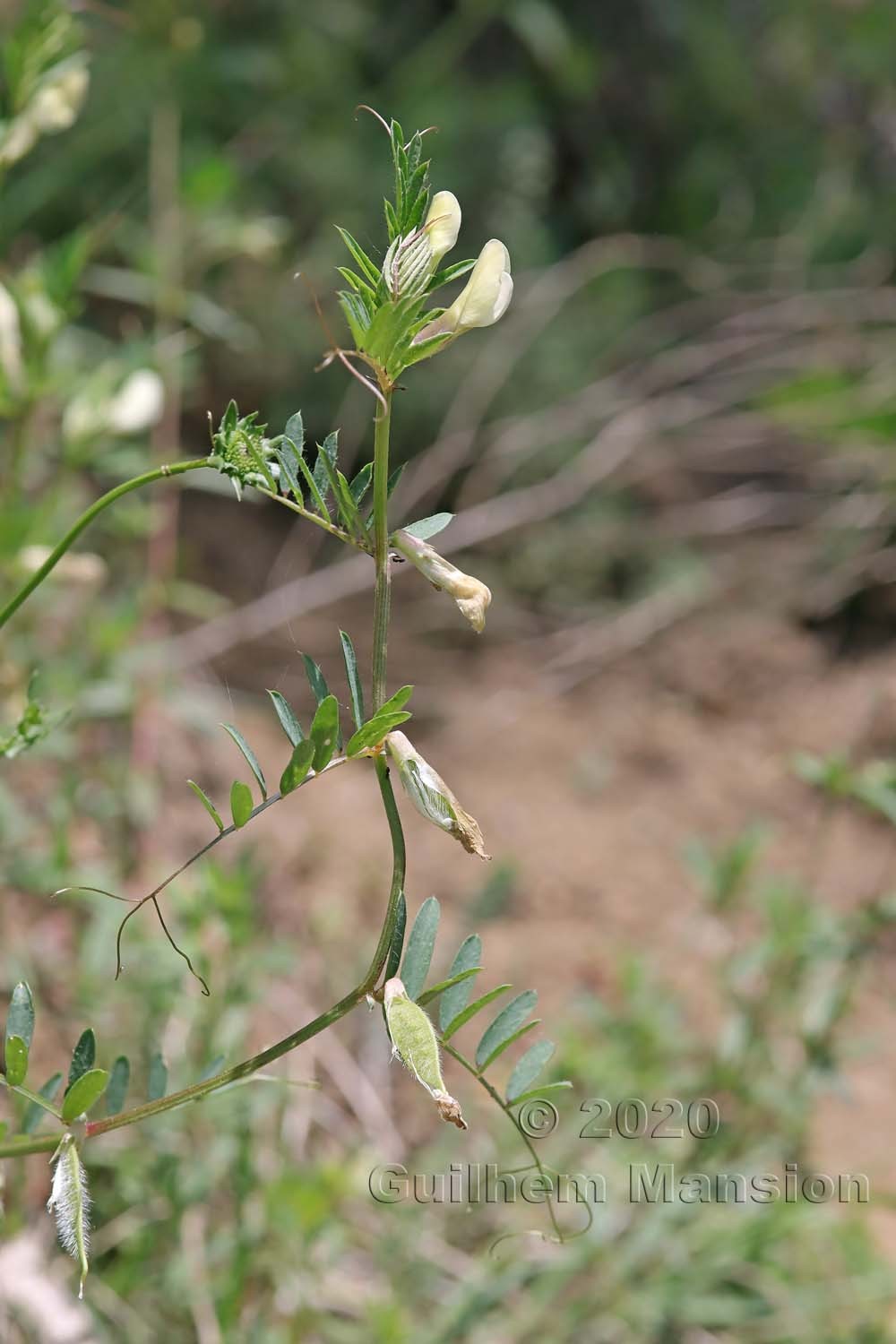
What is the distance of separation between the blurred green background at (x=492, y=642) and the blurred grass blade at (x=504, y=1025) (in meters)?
0.33

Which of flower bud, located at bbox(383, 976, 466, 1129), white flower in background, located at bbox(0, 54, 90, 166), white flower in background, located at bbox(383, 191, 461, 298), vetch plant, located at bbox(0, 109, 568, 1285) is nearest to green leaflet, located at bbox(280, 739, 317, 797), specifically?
vetch plant, located at bbox(0, 109, 568, 1285)

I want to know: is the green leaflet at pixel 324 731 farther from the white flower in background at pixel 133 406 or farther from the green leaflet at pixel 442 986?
the white flower in background at pixel 133 406

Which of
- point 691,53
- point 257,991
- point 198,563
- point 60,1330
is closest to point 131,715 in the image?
point 257,991

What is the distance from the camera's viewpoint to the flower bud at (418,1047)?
1.82ft

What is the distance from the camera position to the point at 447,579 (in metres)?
0.57

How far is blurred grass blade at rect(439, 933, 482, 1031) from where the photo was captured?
686mm

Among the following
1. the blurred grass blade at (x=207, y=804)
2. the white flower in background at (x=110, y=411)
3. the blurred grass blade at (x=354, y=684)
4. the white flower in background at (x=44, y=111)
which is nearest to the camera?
the blurred grass blade at (x=207, y=804)

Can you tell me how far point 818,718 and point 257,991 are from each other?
186cm

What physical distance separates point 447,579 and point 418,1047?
22cm

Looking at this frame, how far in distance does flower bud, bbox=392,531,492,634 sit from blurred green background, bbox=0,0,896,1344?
29cm

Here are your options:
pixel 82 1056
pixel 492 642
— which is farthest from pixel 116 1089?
pixel 492 642

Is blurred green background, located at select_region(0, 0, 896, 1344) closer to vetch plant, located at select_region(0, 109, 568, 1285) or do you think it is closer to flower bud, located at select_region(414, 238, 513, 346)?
vetch plant, located at select_region(0, 109, 568, 1285)

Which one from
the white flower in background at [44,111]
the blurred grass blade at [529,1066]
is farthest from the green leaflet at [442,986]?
the white flower in background at [44,111]

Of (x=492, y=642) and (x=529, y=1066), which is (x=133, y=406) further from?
(x=492, y=642)
